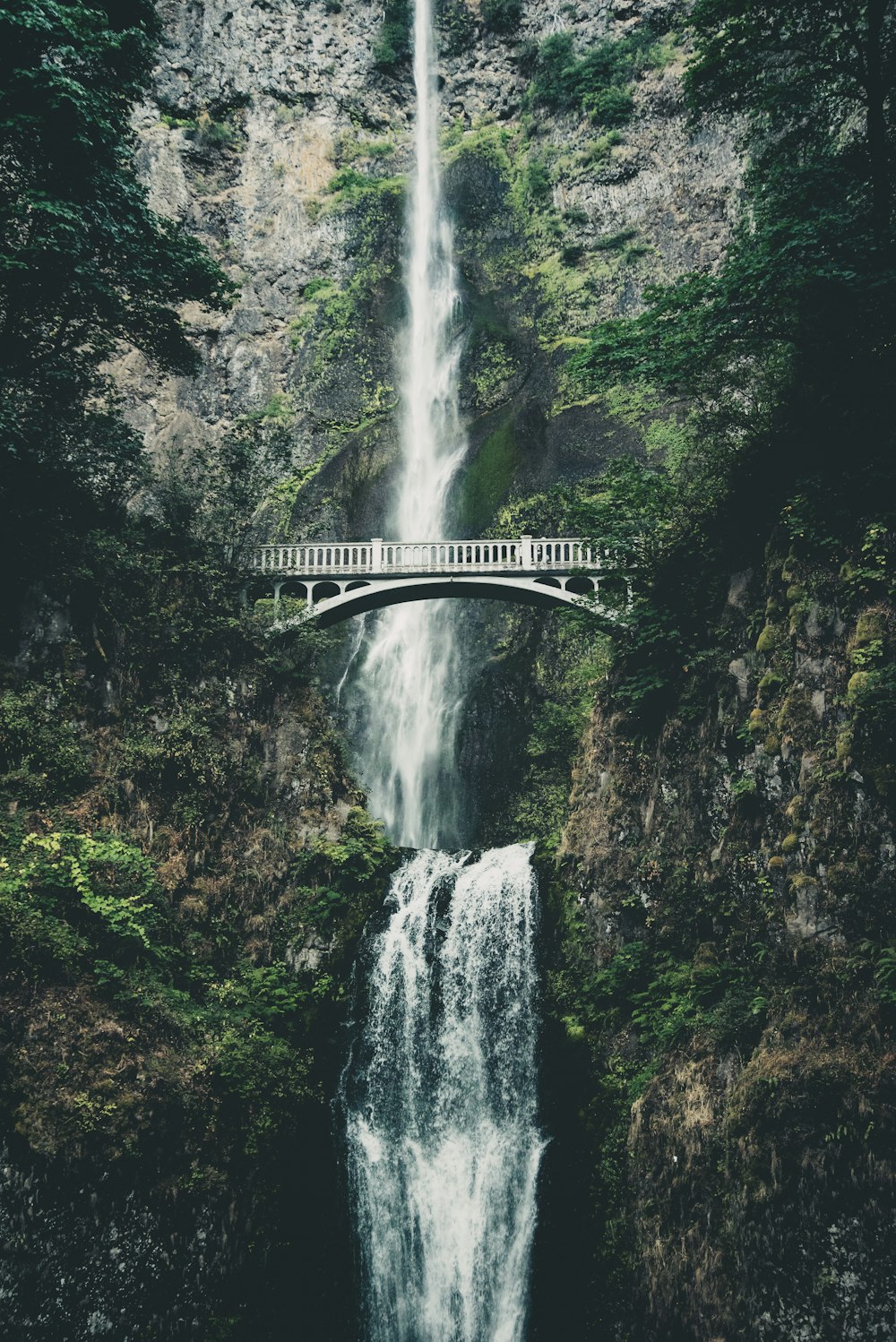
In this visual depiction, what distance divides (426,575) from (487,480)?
8.33 m

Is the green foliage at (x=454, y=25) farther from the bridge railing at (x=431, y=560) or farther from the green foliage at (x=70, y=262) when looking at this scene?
the bridge railing at (x=431, y=560)

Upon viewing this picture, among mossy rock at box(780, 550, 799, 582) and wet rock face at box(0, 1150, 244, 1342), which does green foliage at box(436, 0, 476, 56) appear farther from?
wet rock face at box(0, 1150, 244, 1342)

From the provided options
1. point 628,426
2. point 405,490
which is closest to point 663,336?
point 628,426

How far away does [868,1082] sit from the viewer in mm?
9672

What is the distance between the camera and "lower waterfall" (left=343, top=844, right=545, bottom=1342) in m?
13.5

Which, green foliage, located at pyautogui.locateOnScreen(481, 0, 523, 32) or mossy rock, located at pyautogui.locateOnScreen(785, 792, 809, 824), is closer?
mossy rock, located at pyautogui.locateOnScreen(785, 792, 809, 824)

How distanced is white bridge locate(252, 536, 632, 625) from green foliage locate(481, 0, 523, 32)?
31.1 m

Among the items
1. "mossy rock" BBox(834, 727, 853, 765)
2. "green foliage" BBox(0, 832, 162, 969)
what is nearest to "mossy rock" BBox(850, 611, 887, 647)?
"mossy rock" BBox(834, 727, 853, 765)

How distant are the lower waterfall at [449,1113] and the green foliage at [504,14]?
38.6 meters

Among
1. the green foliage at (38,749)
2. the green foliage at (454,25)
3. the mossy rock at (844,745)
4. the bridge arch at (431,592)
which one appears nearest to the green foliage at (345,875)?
the green foliage at (38,749)

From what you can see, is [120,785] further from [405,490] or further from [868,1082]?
[405,490]

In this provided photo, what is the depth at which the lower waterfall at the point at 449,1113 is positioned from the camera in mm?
13539

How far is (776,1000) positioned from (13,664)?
40.4 feet

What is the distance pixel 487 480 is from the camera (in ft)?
95.6
